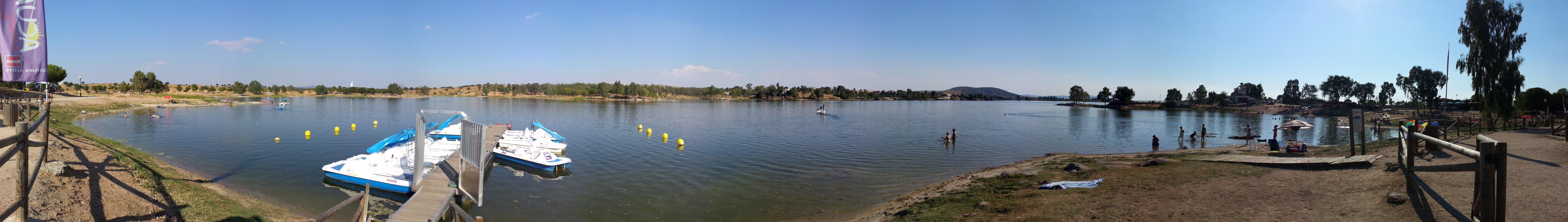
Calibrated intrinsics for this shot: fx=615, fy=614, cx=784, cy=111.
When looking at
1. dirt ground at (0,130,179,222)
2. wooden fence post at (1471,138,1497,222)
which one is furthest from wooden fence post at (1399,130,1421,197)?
dirt ground at (0,130,179,222)

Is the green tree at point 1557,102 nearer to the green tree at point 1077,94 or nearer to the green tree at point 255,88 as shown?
the green tree at point 1077,94

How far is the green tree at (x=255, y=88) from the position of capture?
161625 millimetres

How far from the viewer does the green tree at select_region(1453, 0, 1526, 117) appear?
32719 mm

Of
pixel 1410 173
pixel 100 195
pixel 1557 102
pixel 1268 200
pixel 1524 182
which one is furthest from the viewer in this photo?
pixel 1557 102

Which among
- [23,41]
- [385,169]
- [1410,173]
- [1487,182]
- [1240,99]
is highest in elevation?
[1240,99]

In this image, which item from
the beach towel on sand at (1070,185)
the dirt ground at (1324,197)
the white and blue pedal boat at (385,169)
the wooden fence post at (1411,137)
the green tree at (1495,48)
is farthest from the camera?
the green tree at (1495,48)

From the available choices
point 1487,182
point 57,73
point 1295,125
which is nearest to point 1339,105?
point 1295,125

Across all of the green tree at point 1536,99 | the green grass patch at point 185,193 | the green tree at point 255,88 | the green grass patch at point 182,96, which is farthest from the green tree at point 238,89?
the green tree at point 1536,99

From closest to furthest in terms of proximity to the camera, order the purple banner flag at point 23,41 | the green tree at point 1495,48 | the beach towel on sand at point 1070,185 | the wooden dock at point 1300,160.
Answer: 1. the purple banner flag at point 23,41
2. the wooden dock at point 1300,160
3. the beach towel on sand at point 1070,185
4. the green tree at point 1495,48

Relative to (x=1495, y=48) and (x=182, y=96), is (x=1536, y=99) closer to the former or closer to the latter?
(x=1495, y=48)

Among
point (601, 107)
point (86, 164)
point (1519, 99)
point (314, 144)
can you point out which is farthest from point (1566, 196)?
point (601, 107)

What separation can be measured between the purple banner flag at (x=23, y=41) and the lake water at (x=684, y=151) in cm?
753

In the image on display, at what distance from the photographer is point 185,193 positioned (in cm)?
1398

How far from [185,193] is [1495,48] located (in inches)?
2184
